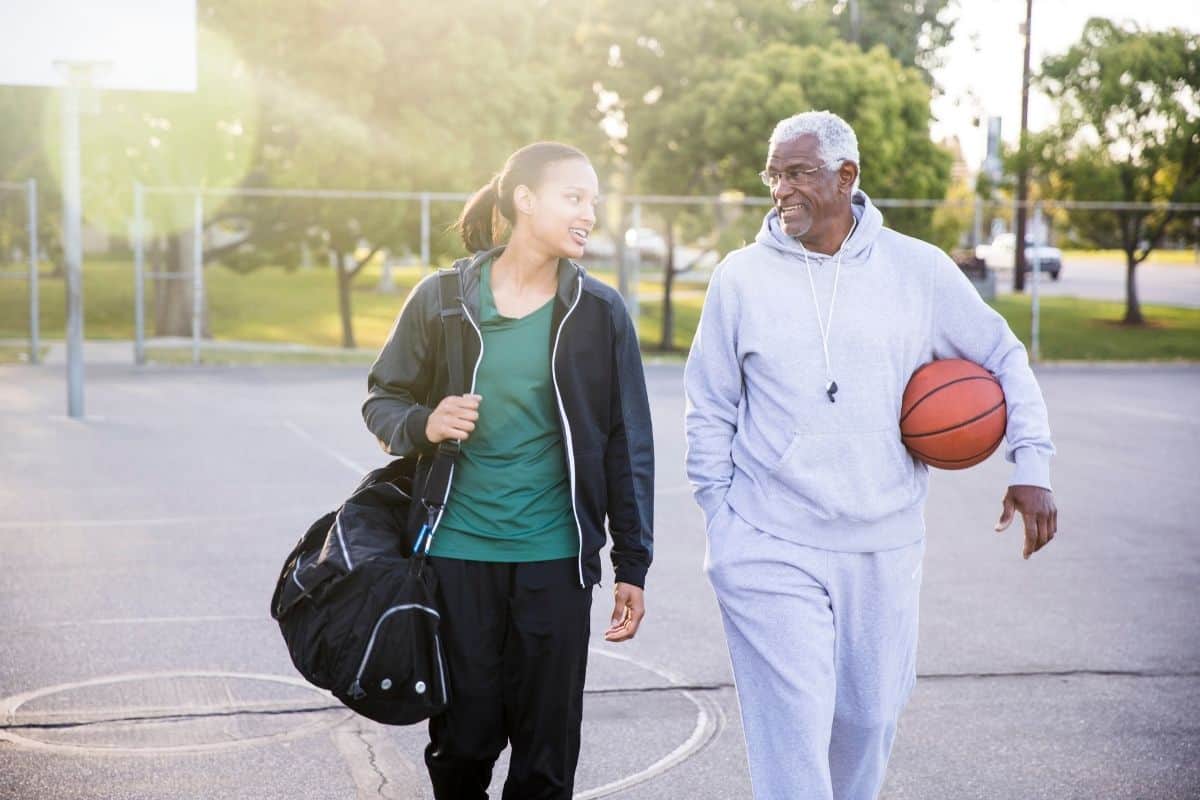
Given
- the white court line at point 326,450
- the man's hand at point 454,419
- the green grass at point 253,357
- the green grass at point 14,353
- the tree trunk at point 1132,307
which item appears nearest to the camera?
the man's hand at point 454,419

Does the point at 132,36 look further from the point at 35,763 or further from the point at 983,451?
the point at 983,451

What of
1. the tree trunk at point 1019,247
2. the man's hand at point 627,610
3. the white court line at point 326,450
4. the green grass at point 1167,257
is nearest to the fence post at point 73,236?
the white court line at point 326,450

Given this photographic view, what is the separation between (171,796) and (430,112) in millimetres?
23445

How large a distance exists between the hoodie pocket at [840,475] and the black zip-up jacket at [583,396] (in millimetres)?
367

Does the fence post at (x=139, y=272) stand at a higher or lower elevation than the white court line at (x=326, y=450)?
higher

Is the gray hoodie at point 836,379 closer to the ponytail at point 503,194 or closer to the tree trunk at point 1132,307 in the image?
the ponytail at point 503,194

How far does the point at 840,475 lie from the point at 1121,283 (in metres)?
47.4

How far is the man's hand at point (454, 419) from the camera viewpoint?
3.65 m

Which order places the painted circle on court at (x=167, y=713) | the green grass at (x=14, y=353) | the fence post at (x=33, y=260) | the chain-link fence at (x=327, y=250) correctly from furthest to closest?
the chain-link fence at (x=327, y=250) < the green grass at (x=14, y=353) < the fence post at (x=33, y=260) < the painted circle on court at (x=167, y=713)

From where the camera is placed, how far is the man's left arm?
3.90m

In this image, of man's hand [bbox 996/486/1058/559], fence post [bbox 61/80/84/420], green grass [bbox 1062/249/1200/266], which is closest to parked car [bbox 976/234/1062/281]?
green grass [bbox 1062/249/1200/266]

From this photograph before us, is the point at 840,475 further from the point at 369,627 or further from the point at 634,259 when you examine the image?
the point at 634,259

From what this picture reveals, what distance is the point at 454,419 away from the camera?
3.65 metres

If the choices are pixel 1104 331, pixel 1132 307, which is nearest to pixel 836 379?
pixel 1104 331
